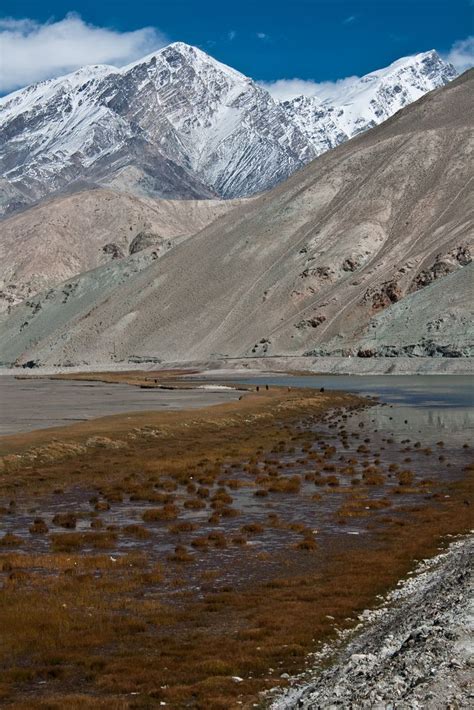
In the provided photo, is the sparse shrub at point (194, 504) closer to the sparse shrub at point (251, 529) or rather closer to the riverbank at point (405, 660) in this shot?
the sparse shrub at point (251, 529)

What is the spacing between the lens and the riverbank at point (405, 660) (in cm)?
1033

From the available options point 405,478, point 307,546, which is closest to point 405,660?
point 307,546

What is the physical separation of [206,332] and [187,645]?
167m

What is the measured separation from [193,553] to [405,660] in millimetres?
11062

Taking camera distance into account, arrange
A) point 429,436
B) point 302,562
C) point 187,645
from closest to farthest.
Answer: point 187,645
point 302,562
point 429,436

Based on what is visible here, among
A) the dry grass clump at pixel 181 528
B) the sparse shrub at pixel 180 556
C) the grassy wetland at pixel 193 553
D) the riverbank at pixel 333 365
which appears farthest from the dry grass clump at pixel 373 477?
the riverbank at pixel 333 365

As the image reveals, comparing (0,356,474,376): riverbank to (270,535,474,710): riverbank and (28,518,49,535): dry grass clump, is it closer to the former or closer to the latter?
(28,518,49,535): dry grass clump

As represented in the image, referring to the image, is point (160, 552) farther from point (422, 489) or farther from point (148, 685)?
point (422, 489)

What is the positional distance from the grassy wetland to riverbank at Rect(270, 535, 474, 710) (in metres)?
0.70

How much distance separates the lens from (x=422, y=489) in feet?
104

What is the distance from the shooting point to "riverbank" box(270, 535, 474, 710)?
10328 millimetres

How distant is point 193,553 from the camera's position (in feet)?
71.6

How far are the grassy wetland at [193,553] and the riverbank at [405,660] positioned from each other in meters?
0.70

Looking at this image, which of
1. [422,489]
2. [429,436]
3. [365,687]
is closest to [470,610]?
[365,687]
